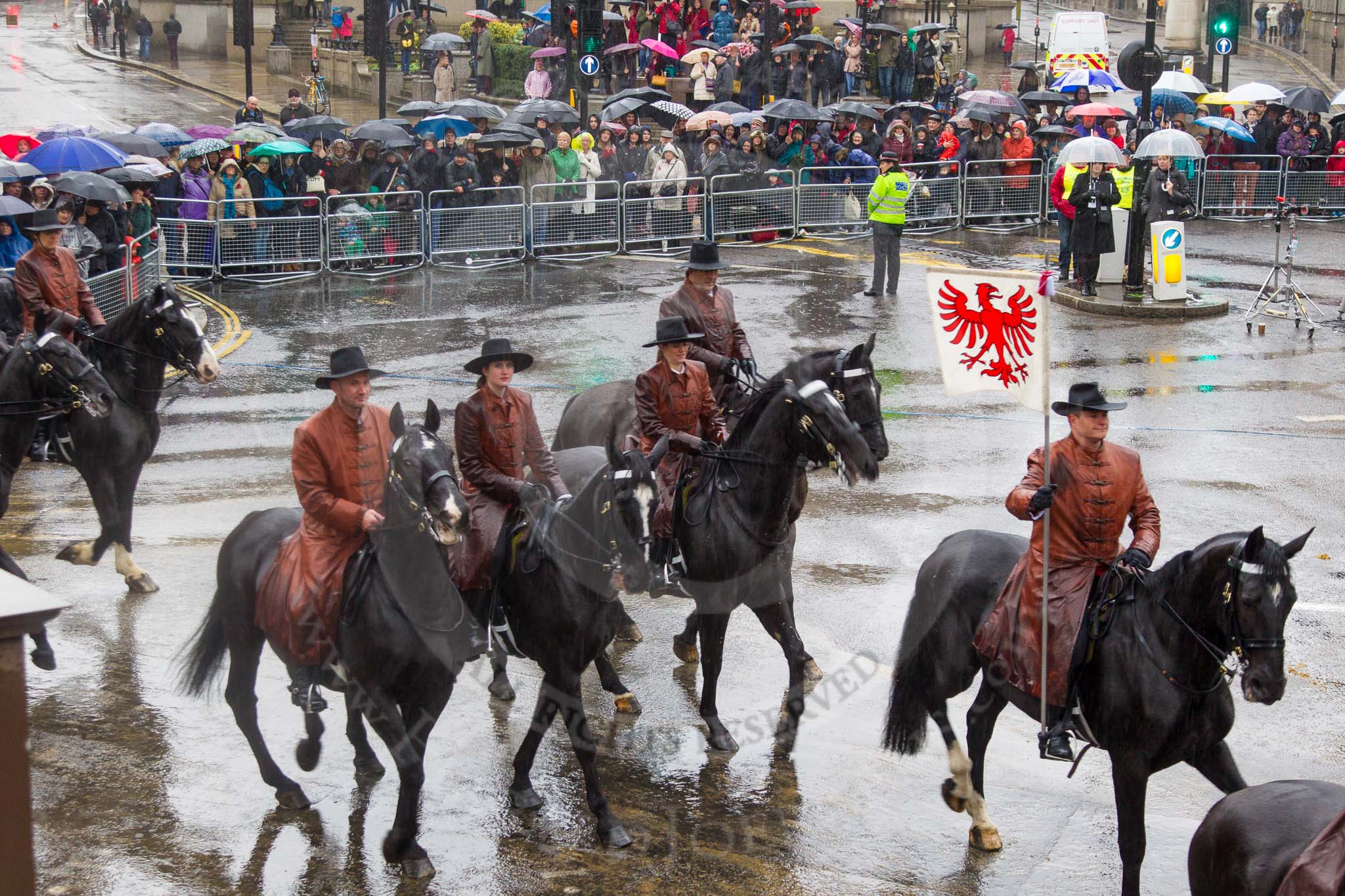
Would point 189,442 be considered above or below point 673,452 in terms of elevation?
below

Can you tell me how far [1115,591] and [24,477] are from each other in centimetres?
1113

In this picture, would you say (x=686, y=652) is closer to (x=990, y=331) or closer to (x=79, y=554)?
(x=990, y=331)

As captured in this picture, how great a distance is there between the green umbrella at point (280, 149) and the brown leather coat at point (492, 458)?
15.9 meters

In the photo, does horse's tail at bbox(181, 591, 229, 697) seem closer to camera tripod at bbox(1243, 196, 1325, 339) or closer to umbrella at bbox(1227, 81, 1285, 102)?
camera tripod at bbox(1243, 196, 1325, 339)

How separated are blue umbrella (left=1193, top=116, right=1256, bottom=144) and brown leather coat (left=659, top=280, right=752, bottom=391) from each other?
747 inches

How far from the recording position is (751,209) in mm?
26391

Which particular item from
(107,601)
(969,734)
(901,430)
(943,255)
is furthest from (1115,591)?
(943,255)

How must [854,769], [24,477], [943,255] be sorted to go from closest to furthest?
[854,769] → [24,477] → [943,255]

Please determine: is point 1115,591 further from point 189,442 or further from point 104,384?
point 189,442

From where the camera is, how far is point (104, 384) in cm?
1152

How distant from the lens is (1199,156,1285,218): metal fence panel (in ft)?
93.0

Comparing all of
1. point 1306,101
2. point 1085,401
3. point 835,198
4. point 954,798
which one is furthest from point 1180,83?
point 954,798

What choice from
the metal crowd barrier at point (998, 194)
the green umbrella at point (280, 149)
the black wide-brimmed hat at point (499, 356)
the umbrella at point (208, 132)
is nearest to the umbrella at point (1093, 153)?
the metal crowd barrier at point (998, 194)

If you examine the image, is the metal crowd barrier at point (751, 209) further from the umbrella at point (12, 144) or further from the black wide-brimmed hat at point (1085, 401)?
the black wide-brimmed hat at point (1085, 401)
